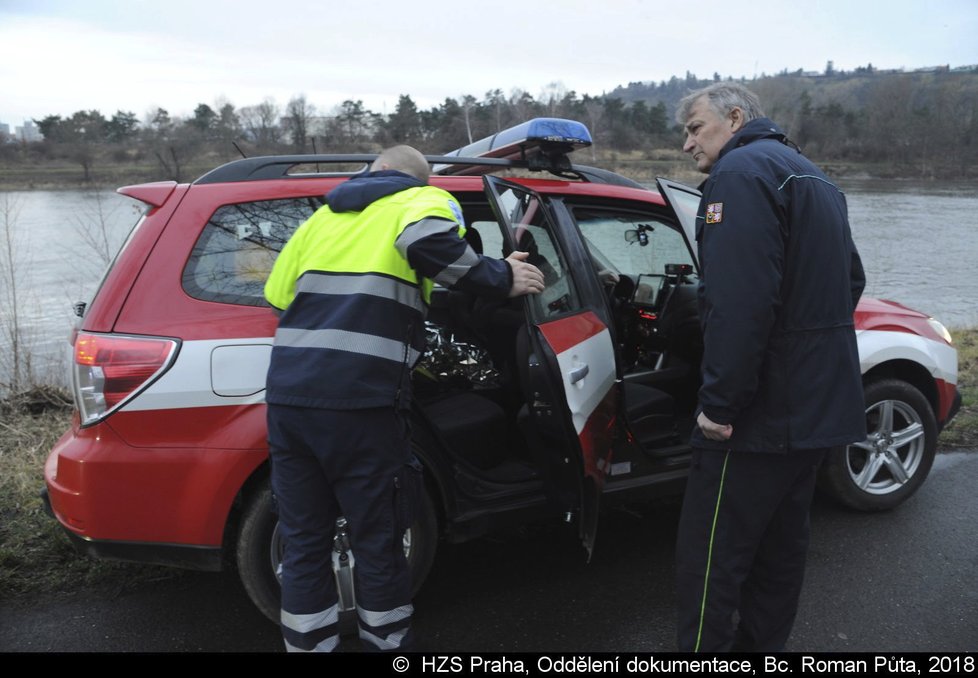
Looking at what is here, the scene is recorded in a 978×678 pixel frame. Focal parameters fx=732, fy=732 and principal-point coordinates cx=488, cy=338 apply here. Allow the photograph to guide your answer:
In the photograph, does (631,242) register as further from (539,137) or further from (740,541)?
(740,541)

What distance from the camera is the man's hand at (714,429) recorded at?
2.06 metres

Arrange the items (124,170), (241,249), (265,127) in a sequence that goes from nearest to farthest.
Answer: (241,249)
(265,127)
(124,170)

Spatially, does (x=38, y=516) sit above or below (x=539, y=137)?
below

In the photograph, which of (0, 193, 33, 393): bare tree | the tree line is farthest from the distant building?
(0, 193, 33, 393): bare tree

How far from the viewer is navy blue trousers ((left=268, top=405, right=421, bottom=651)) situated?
2117 millimetres

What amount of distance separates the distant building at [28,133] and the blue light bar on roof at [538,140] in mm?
37944

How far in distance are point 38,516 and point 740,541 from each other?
315 cm

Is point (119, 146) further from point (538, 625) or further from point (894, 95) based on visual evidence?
point (894, 95)

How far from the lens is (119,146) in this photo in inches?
1393

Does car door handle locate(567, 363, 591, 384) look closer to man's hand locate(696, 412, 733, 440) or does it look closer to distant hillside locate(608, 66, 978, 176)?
man's hand locate(696, 412, 733, 440)

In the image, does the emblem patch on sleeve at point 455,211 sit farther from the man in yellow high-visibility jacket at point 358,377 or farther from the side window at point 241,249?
the side window at point 241,249

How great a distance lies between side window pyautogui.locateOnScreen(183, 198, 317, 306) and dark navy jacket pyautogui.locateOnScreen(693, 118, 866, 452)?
58.3 inches

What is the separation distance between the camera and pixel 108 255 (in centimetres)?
793

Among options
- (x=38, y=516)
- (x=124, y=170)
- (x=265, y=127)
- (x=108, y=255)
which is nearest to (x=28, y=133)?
(x=124, y=170)
